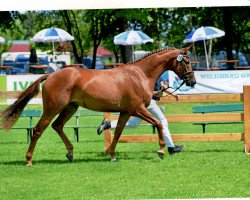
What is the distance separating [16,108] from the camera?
12164 mm

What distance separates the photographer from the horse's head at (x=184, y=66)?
489 inches

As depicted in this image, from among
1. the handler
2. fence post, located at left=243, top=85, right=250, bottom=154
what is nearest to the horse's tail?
the handler

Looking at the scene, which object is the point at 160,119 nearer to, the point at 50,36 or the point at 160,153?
the point at 160,153

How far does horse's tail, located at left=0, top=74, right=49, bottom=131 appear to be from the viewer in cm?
1207

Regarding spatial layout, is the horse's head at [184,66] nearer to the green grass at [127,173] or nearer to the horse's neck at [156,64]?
the horse's neck at [156,64]

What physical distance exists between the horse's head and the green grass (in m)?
1.44

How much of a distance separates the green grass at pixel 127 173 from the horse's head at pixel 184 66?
144cm

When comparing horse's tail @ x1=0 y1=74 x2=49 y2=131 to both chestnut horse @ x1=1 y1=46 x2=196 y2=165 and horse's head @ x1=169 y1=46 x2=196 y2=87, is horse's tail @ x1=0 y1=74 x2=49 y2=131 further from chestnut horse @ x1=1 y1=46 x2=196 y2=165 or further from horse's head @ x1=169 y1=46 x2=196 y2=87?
horse's head @ x1=169 y1=46 x2=196 y2=87

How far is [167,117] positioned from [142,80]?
1.53m

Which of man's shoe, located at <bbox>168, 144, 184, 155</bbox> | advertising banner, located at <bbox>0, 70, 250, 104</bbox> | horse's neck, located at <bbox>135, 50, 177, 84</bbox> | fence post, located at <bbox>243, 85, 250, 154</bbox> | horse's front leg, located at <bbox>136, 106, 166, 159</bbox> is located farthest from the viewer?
advertising banner, located at <bbox>0, 70, 250, 104</bbox>

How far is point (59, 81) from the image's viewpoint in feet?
38.7

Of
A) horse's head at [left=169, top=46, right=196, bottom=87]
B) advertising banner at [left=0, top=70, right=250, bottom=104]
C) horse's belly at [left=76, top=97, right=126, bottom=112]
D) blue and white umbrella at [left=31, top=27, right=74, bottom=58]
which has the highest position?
horse's head at [left=169, top=46, right=196, bottom=87]

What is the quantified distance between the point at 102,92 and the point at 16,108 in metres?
1.61

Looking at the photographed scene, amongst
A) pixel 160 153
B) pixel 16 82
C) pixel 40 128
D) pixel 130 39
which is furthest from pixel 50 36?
pixel 160 153
